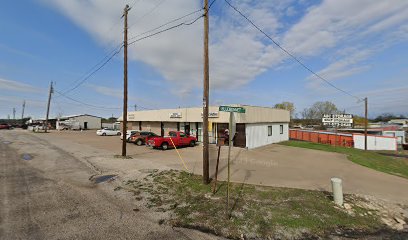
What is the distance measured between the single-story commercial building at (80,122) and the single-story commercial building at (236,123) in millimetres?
37194

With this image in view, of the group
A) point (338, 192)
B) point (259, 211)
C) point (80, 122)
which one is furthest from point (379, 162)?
point (80, 122)

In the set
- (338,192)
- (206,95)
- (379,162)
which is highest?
(206,95)

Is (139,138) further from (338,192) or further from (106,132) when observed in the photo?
(338,192)

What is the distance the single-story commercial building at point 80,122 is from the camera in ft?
202

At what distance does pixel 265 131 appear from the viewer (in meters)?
25.9

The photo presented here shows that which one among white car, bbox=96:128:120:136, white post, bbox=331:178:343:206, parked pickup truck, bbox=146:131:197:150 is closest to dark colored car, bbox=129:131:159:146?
parked pickup truck, bbox=146:131:197:150

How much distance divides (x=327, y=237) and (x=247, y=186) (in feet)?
13.0

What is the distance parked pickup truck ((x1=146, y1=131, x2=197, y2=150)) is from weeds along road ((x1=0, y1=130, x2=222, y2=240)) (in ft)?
34.1

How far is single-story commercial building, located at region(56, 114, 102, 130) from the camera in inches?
2424

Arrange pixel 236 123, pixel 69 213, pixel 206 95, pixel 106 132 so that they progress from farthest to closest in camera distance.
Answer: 1. pixel 106 132
2. pixel 236 123
3. pixel 206 95
4. pixel 69 213

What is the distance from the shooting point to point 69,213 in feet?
19.7

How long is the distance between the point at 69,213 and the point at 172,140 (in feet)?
50.1

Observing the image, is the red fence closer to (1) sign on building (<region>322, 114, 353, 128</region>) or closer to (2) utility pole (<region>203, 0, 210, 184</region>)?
(1) sign on building (<region>322, 114, 353, 128</region>)

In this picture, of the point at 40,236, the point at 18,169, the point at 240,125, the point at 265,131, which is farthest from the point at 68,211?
the point at 265,131
